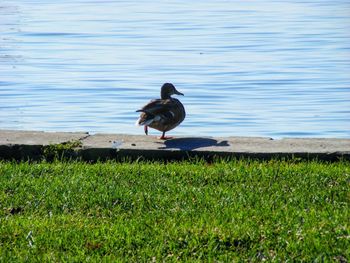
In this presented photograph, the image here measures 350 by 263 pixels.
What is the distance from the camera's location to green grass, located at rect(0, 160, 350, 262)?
254 inches

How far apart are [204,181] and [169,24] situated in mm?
20262

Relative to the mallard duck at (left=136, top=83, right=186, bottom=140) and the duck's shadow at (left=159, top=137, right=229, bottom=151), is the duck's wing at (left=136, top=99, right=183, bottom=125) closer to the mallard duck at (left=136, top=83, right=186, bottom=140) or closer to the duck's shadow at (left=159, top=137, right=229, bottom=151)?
the mallard duck at (left=136, top=83, right=186, bottom=140)

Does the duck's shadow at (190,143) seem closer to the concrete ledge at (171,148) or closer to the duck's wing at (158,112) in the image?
the concrete ledge at (171,148)

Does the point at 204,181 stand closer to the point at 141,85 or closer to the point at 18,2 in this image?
the point at 141,85

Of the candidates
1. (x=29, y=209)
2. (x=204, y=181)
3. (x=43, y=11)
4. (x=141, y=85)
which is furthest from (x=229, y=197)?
(x=43, y=11)

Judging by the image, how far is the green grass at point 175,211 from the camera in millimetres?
6461

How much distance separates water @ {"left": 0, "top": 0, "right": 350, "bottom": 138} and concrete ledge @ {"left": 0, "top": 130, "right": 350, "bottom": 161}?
11.3 ft

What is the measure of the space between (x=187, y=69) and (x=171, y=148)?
10022 mm

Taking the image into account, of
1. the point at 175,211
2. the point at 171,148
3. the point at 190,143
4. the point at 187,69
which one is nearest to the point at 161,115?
the point at 190,143

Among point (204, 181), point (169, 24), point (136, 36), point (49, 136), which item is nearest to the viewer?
point (204, 181)

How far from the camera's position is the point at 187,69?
19.3 meters

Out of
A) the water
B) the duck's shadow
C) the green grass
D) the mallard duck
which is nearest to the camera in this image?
the green grass

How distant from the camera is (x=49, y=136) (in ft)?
32.4

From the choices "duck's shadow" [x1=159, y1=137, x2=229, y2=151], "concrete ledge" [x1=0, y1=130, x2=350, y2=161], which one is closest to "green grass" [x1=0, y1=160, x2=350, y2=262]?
"concrete ledge" [x1=0, y1=130, x2=350, y2=161]
